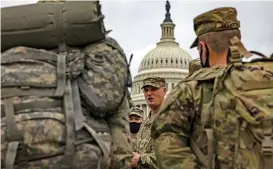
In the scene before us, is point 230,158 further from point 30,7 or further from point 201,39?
point 30,7

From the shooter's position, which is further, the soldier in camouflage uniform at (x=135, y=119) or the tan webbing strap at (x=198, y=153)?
the soldier in camouflage uniform at (x=135, y=119)

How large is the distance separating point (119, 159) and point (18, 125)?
690 mm

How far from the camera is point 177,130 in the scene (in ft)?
12.5

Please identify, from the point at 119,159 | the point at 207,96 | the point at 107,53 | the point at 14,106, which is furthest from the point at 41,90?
the point at 207,96

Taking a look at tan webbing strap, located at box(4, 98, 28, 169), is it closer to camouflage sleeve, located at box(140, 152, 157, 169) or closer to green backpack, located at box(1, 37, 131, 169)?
green backpack, located at box(1, 37, 131, 169)

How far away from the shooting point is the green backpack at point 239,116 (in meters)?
3.59

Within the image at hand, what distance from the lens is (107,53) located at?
11.4ft

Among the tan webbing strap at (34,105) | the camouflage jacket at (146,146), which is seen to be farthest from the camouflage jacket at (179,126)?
the camouflage jacket at (146,146)

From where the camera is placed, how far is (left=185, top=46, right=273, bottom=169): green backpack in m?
3.59

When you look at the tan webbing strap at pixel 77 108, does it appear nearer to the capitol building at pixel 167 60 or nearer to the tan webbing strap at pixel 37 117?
the tan webbing strap at pixel 37 117

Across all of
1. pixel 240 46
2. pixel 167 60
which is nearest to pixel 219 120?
pixel 240 46

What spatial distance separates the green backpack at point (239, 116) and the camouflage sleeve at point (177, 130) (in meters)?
0.07

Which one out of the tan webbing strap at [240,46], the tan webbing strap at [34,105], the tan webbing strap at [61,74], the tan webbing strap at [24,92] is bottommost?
the tan webbing strap at [34,105]

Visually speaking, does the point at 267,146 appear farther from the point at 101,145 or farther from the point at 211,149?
the point at 101,145
